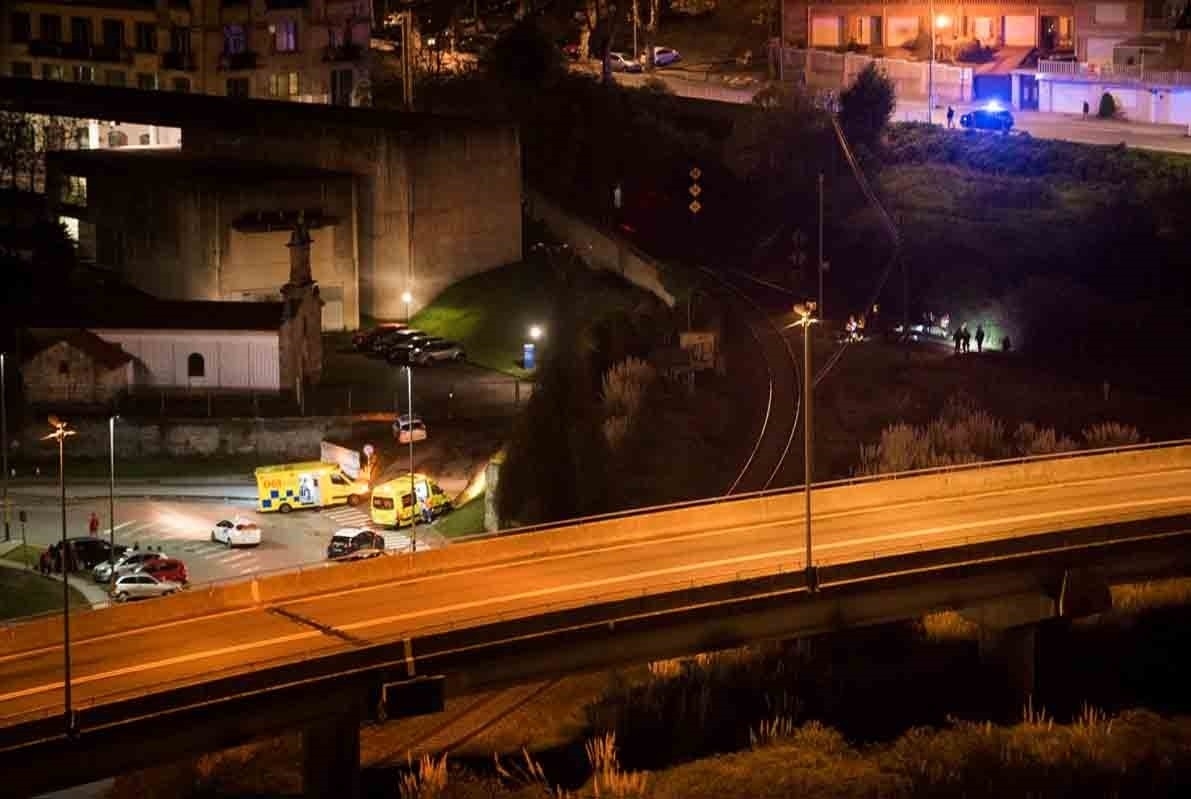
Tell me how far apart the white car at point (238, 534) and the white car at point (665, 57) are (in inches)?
1601

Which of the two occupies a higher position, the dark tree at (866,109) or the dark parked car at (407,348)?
the dark tree at (866,109)

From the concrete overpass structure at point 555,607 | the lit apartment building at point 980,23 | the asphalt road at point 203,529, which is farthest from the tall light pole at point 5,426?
the lit apartment building at point 980,23

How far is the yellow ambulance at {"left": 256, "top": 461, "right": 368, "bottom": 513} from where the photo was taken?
4306 centimetres

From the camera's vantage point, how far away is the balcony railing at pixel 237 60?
68.1 m

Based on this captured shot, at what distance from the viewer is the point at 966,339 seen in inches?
1838

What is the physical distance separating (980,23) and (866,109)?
9974mm

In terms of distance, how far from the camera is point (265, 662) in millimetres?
22906

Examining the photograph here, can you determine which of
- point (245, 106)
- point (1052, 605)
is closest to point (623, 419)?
point (1052, 605)

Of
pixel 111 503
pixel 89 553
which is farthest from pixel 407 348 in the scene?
pixel 111 503

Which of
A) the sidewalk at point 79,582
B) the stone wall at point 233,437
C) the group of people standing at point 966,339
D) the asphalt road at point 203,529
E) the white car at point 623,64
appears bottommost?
the sidewalk at point 79,582

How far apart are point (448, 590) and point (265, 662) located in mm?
3899

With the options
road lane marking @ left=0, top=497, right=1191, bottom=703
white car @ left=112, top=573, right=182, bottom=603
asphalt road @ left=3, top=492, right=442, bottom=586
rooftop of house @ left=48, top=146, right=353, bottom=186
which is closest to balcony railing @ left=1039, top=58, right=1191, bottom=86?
rooftop of house @ left=48, top=146, right=353, bottom=186

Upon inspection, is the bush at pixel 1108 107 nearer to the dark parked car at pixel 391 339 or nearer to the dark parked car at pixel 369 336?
the dark parked car at pixel 369 336

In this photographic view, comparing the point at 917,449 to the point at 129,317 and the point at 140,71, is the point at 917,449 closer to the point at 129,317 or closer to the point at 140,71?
the point at 129,317
